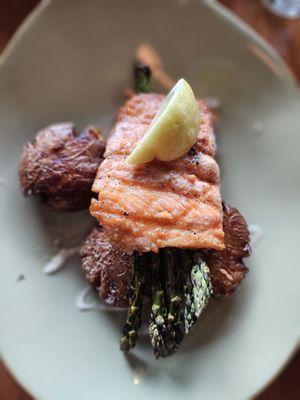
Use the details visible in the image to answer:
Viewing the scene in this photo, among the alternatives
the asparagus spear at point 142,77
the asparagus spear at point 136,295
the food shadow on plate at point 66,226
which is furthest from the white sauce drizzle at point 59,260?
the asparagus spear at point 142,77

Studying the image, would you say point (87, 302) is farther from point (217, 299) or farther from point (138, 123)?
point (138, 123)

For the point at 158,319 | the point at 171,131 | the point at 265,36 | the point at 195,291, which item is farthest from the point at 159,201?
the point at 265,36

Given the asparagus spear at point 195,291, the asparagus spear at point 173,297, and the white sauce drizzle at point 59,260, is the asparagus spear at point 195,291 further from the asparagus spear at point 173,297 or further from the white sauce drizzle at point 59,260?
the white sauce drizzle at point 59,260

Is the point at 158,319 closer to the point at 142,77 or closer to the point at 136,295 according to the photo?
the point at 136,295

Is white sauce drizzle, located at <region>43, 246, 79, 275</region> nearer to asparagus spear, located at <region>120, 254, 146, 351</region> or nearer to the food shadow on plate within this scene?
the food shadow on plate

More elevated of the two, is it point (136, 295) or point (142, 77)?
point (142, 77)

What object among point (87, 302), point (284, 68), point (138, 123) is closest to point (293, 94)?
point (284, 68)
